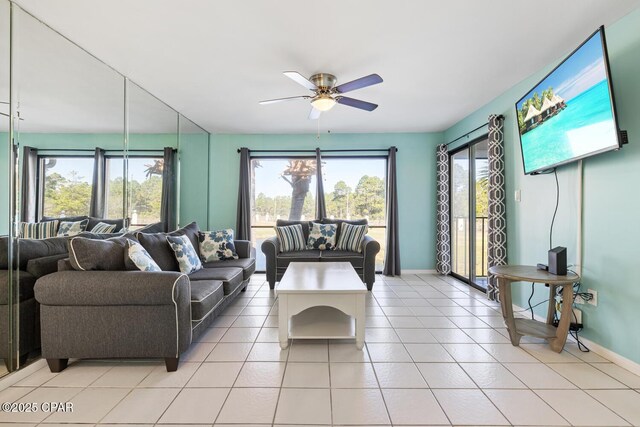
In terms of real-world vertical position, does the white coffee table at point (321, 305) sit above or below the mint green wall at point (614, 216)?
below

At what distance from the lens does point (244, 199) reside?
4.87 m

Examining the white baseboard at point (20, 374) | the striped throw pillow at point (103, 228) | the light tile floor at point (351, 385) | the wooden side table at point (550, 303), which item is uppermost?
the striped throw pillow at point (103, 228)

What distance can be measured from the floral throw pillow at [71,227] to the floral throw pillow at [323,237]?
8.86 ft

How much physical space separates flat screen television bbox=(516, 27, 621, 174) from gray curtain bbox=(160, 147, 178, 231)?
409 centimetres

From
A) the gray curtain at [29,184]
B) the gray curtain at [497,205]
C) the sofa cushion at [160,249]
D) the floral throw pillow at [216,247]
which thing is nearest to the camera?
the gray curtain at [29,184]

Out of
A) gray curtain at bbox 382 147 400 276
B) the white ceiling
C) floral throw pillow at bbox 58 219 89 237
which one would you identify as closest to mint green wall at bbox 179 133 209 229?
the white ceiling

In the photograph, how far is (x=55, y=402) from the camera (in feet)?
5.31

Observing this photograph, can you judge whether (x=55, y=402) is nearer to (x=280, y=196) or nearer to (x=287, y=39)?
(x=287, y=39)

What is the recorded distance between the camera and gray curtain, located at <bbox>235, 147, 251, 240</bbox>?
4852mm

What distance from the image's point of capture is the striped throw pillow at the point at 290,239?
13.7 feet

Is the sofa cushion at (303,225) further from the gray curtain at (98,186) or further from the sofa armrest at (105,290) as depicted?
the sofa armrest at (105,290)

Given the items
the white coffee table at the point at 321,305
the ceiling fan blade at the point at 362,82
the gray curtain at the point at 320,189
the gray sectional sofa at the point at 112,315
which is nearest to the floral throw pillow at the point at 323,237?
the gray curtain at the point at 320,189

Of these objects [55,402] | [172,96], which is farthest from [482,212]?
[55,402]

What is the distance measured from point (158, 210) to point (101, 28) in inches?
80.3
